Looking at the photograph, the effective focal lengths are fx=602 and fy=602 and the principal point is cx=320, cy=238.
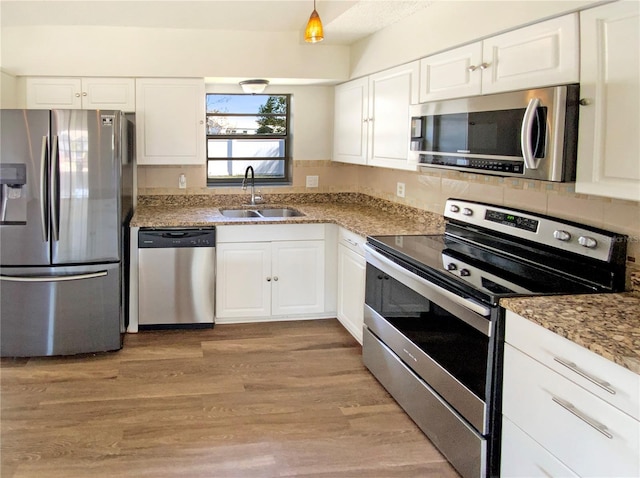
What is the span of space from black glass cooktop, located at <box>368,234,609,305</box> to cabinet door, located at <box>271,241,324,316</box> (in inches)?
45.6

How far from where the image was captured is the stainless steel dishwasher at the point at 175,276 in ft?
14.0

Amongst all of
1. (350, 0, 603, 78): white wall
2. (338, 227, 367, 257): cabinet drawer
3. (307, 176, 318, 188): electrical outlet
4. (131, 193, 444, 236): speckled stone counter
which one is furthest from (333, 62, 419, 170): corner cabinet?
(338, 227, 367, 257): cabinet drawer

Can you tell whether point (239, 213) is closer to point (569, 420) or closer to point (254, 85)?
point (254, 85)

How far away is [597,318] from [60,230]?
10.3 feet

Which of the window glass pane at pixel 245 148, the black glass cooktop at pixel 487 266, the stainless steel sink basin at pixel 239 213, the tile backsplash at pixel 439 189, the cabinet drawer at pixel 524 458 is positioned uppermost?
the window glass pane at pixel 245 148

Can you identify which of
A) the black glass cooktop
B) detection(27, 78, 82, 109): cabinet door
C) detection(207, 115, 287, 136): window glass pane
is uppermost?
detection(27, 78, 82, 109): cabinet door

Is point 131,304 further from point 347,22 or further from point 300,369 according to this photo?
point 347,22

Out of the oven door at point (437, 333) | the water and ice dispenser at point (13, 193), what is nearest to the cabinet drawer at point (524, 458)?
the oven door at point (437, 333)

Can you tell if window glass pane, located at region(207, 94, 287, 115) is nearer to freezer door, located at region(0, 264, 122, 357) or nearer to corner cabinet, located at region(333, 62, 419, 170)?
corner cabinet, located at region(333, 62, 419, 170)

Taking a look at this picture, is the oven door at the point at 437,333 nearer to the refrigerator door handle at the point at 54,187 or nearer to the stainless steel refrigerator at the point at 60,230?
the stainless steel refrigerator at the point at 60,230

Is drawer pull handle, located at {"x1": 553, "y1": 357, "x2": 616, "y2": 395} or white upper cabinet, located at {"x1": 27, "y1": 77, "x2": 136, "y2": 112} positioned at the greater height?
white upper cabinet, located at {"x1": 27, "y1": 77, "x2": 136, "y2": 112}

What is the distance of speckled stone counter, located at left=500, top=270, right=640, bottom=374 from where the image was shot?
5.58 feet

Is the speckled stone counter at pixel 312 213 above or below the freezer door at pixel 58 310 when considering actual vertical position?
above

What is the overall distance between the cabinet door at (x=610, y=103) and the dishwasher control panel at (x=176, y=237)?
2743 millimetres
